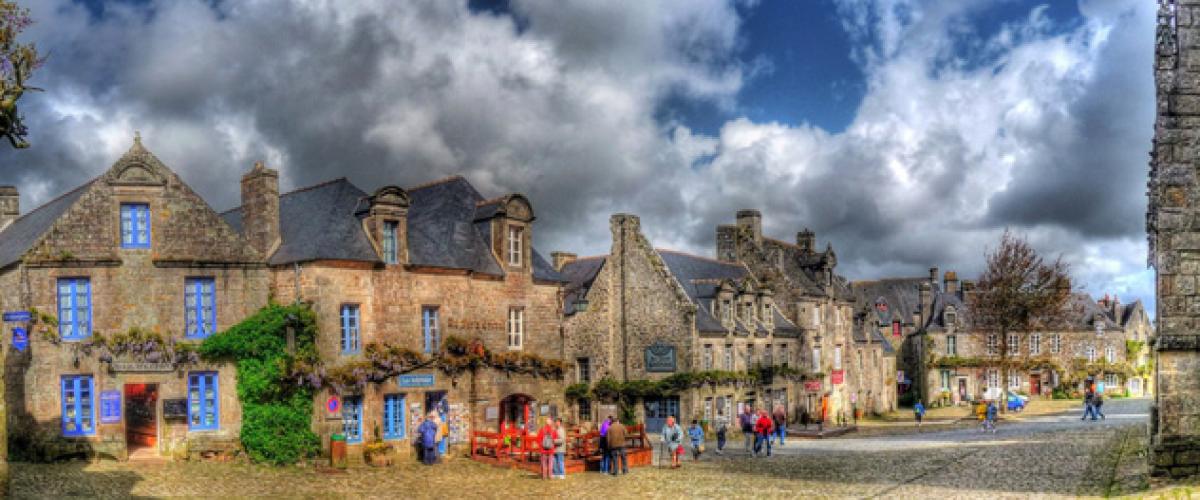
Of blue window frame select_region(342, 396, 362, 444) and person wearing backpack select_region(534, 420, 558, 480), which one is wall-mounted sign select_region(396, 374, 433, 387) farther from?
person wearing backpack select_region(534, 420, 558, 480)

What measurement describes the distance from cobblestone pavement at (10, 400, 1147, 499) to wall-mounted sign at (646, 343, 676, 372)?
924cm

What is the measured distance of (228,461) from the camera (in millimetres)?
24562

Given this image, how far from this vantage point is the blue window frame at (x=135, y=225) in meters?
24.4

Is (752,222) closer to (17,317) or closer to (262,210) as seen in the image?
(262,210)

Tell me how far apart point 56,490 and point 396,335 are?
957cm

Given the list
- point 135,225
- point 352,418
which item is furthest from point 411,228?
point 135,225

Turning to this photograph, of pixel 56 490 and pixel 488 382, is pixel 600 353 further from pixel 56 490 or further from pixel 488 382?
pixel 56 490

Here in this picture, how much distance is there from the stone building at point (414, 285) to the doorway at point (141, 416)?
526 centimetres

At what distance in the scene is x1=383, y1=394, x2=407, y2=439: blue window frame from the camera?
87.7 ft

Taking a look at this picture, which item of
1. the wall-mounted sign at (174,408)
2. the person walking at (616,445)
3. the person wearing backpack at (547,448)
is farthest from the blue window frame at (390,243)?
the person walking at (616,445)

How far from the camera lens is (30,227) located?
2678 cm


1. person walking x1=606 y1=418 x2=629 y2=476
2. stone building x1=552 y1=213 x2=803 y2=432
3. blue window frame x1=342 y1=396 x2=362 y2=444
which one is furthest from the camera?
stone building x1=552 y1=213 x2=803 y2=432

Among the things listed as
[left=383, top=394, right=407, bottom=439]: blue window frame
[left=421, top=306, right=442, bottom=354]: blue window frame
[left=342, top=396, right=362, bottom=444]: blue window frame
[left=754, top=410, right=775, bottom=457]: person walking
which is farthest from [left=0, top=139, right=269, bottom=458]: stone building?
[left=754, top=410, right=775, bottom=457]: person walking

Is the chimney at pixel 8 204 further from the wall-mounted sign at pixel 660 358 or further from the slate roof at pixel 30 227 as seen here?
the wall-mounted sign at pixel 660 358
